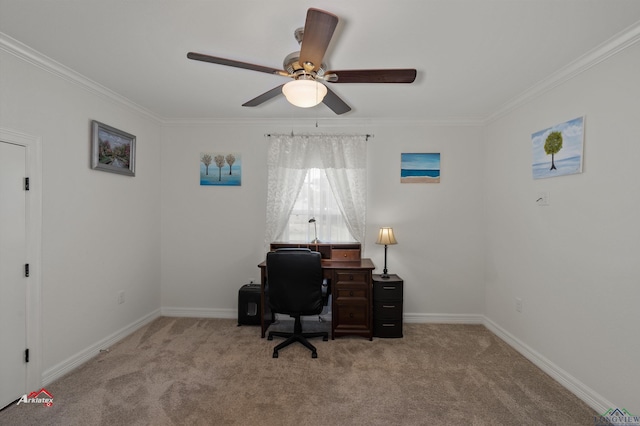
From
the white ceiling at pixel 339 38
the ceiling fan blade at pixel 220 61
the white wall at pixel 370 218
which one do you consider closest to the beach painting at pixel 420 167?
the white wall at pixel 370 218

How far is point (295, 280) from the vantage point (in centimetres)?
271

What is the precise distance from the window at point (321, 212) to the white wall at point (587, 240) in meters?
1.91

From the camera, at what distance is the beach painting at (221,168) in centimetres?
371

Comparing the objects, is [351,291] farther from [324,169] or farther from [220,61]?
[220,61]

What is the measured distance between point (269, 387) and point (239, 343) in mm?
860

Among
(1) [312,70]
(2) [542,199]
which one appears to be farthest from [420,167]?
(1) [312,70]

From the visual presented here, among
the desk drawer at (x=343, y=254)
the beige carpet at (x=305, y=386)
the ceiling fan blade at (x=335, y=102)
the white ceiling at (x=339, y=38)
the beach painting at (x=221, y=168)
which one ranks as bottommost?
the beige carpet at (x=305, y=386)

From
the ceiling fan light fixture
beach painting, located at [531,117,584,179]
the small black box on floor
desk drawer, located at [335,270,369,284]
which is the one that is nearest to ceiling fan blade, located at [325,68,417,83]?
the ceiling fan light fixture

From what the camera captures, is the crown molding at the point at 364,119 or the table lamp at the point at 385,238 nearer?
the crown molding at the point at 364,119

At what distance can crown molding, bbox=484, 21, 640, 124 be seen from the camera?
1838 millimetres

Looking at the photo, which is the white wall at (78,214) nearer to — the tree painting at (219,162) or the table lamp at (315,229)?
the tree painting at (219,162)

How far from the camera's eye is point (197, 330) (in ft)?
10.8

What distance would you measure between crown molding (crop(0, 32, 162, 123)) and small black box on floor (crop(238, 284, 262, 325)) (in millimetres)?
2457

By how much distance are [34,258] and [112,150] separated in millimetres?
1234
